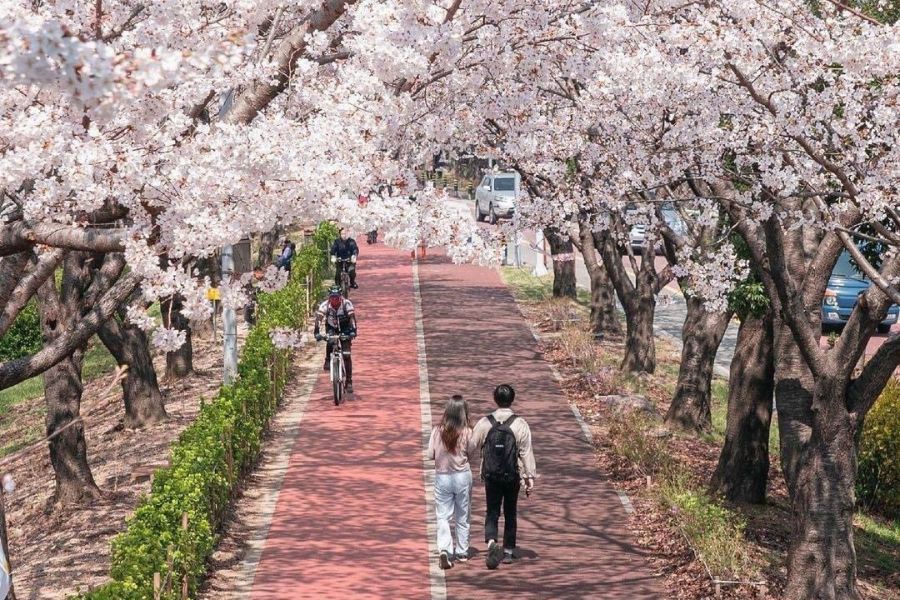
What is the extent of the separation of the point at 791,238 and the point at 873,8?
304 centimetres

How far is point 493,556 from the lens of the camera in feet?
40.2

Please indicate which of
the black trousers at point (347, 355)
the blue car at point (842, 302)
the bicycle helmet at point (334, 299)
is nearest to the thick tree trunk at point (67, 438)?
the black trousers at point (347, 355)

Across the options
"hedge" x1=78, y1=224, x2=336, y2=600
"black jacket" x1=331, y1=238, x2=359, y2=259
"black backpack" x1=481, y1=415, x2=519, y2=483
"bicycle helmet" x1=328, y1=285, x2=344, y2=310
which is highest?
"black jacket" x1=331, y1=238, x2=359, y2=259

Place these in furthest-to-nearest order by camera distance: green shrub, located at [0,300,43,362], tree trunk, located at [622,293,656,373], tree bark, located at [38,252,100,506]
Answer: green shrub, located at [0,300,43,362], tree trunk, located at [622,293,656,373], tree bark, located at [38,252,100,506]

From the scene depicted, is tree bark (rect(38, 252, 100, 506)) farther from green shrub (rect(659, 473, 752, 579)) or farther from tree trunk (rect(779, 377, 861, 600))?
tree trunk (rect(779, 377, 861, 600))

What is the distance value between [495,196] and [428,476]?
36130 millimetres

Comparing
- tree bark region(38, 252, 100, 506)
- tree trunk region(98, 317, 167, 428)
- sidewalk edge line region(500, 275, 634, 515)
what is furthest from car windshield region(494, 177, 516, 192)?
tree bark region(38, 252, 100, 506)

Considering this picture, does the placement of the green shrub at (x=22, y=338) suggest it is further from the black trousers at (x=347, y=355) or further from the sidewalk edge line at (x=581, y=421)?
the black trousers at (x=347, y=355)

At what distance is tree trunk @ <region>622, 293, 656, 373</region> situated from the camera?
22266 mm

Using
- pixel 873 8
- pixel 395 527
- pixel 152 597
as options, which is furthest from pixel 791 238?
pixel 152 597

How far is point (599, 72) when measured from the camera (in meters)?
15.1

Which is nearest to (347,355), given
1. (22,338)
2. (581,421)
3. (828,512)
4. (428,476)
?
(581,421)

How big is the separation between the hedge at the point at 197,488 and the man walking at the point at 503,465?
2.63 m

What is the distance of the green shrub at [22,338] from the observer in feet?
97.4
